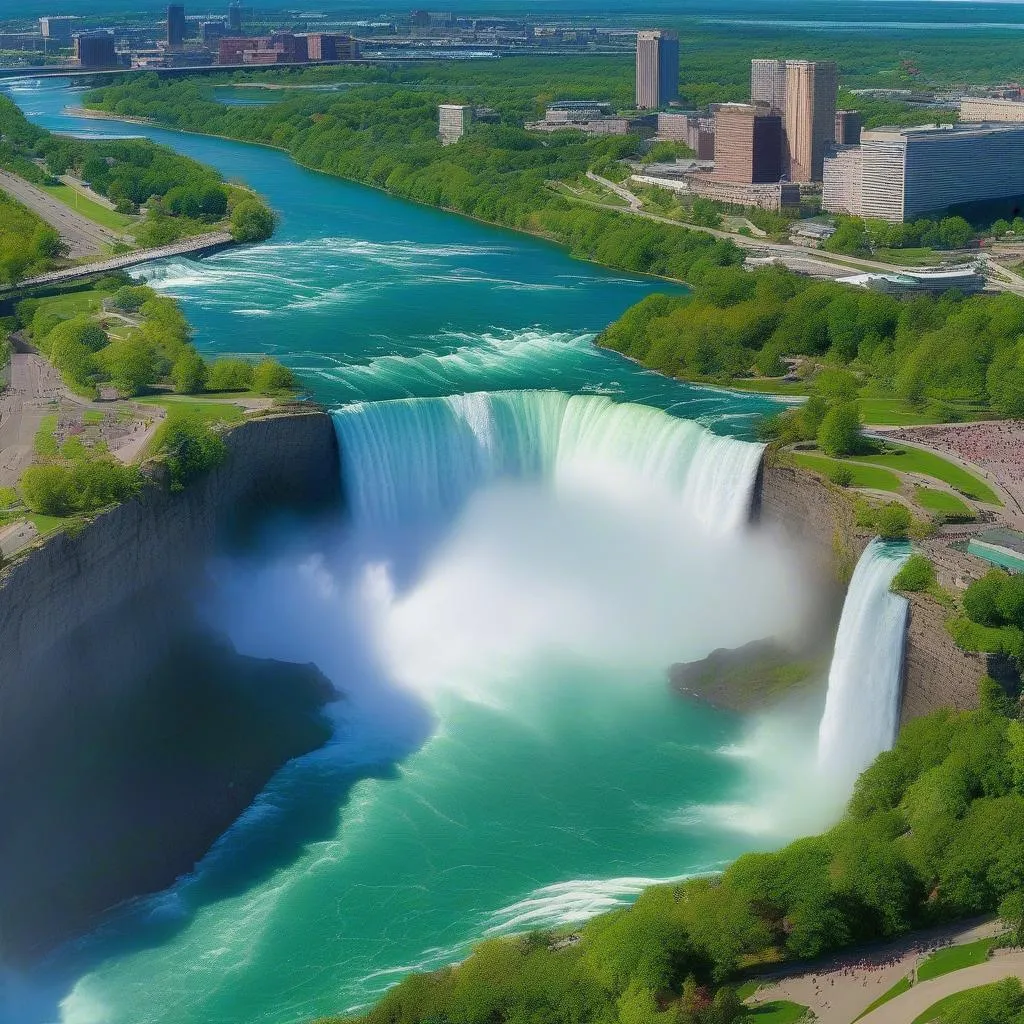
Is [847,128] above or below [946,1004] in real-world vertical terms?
above

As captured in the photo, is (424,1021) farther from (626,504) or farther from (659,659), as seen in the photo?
(626,504)

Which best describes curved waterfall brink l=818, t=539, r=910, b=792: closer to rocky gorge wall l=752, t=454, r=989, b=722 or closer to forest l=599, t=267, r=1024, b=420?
rocky gorge wall l=752, t=454, r=989, b=722

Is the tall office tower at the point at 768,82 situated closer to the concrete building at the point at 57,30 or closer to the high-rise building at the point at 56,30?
the concrete building at the point at 57,30

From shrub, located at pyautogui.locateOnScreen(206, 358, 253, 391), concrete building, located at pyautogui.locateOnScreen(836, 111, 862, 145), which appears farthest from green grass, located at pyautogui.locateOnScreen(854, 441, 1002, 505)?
concrete building, located at pyautogui.locateOnScreen(836, 111, 862, 145)

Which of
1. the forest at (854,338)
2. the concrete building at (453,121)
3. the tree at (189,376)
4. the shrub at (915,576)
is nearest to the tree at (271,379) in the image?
the tree at (189,376)

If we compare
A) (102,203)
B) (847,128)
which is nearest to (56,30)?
(847,128)

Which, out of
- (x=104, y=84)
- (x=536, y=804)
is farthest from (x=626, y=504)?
(x=104, y=84)

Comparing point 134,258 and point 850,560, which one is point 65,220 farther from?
point 850,560
